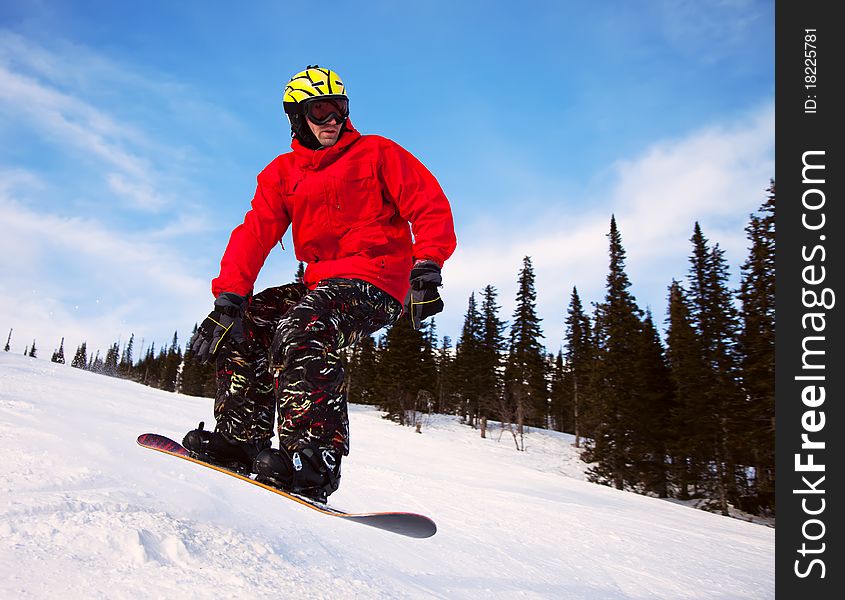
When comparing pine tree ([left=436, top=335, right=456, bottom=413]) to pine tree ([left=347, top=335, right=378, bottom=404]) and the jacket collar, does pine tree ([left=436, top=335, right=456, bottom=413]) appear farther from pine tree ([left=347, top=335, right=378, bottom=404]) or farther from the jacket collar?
the jacket collar

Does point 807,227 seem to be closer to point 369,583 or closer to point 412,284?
point 412,284

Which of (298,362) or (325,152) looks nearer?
(298,362)

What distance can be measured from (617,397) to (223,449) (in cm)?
3035

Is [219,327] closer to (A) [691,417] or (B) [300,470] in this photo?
(B) [300,470]

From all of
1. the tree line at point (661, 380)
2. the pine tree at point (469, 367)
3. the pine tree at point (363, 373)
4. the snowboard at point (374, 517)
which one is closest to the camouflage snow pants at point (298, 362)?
the snowboard at point (374, 517)

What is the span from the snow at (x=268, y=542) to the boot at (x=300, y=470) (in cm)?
31

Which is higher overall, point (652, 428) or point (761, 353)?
point (761, 353)

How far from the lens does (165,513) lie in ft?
8.38

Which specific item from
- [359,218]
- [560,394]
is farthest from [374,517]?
[560,394]

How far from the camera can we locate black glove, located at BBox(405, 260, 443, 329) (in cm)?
287

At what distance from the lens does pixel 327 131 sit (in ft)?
10.9

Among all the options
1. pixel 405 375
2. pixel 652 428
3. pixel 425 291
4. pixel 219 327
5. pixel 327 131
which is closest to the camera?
pixel 425 291

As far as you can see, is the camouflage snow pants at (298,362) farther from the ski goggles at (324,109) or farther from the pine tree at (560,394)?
the pine tree at (560,394)

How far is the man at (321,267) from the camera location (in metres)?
2.86
